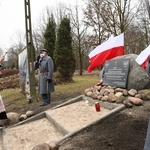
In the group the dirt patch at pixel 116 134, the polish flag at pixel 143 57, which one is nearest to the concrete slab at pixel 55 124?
the dirt patch at pixel 116 134

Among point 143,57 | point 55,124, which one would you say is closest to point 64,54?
point 143,57

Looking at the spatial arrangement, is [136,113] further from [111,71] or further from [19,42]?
[19,42]

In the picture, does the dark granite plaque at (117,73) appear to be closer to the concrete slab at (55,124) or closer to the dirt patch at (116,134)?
the concrete slab at (55,124)

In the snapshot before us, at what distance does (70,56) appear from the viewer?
52.6 feet

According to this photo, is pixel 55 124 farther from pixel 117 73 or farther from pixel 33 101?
pixel 33 101

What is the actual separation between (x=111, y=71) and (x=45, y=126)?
240 cm

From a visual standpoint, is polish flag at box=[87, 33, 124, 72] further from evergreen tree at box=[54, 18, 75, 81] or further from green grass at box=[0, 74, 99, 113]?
evergreen tree at box=[54, 18, 75, 81]

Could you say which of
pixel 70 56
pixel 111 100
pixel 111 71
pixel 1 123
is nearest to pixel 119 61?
pixel 111 71

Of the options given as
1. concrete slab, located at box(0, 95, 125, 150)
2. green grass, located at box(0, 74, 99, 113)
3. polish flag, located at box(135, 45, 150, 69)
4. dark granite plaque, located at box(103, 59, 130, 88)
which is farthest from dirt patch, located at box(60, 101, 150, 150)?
green grass, located at box(0, 74, 99, 113)

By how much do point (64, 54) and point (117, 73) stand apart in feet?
32.1

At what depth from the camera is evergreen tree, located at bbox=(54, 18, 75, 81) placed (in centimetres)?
1559

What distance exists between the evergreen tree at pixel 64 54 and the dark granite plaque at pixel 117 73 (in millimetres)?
8757

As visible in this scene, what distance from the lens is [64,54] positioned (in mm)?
15969

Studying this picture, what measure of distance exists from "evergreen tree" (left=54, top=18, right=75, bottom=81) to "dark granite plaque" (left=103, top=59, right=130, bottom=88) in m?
8.76
